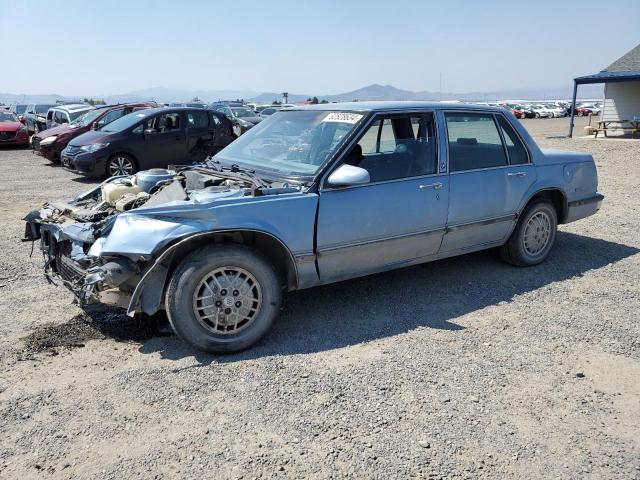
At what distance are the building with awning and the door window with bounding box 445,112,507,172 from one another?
71.5ft

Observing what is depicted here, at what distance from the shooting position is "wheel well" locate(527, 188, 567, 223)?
5941 millimetres

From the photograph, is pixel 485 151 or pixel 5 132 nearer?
pixel 485 151

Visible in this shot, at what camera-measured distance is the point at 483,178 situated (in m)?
5.20

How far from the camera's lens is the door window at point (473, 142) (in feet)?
16.7

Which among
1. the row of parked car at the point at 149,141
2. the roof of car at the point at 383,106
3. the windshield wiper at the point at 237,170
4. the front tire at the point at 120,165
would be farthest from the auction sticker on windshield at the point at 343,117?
the front tire at the point at 120,165

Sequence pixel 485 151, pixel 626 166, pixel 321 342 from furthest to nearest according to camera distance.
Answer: pixel 626 166
pixel 485 151
pixel 321 342

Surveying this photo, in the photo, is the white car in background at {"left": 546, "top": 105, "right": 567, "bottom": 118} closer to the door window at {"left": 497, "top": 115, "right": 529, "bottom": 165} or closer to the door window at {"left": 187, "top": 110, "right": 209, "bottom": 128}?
the door window at {"left": 187, "top": 110, "right": 209, "bottom": 128}

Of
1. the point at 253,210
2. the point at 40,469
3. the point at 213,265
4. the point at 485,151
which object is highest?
the point at 485,151

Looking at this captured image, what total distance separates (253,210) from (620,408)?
2647 millimetres

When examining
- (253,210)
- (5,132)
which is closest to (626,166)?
(253,210)

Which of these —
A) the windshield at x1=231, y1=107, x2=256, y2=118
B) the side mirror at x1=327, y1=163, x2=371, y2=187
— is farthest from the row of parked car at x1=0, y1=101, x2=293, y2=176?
the windshield at x1=231, y1=107, x2=256, y2=118

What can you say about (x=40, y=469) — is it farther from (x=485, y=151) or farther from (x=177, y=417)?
(x=485, y=151)

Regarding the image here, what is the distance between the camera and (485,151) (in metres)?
5.35

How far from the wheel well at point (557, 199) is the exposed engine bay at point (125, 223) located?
3.15m
